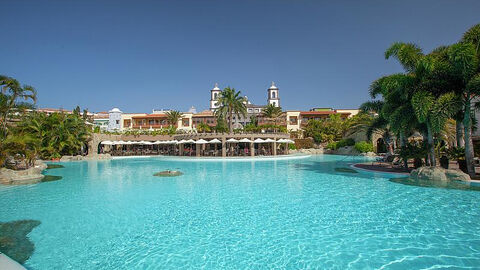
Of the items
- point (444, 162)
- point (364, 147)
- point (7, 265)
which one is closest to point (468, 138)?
point (444, 162)

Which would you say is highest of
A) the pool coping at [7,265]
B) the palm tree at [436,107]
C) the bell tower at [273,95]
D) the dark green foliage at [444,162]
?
the bell tower at [273,95]

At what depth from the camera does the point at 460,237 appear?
5.62 meters

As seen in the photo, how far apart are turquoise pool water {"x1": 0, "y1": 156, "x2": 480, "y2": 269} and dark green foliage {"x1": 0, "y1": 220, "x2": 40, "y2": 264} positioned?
176 mm

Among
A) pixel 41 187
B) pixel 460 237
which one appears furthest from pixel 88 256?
pixel 41 187

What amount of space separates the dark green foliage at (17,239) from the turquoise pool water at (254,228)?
6.9 inches

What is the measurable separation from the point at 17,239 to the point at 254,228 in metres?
5.71

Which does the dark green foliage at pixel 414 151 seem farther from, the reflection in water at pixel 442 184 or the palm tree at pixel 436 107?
the palm tree at pixel 436 107

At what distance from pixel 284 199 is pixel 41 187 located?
1221 centimetres

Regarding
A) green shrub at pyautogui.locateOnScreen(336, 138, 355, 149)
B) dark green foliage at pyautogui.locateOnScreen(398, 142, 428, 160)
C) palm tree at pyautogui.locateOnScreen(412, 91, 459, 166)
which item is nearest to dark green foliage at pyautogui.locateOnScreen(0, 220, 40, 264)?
palm tree at pyautogui.locateOnScreen(412, 91, 459, 166)

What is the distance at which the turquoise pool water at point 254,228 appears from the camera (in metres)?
4.77

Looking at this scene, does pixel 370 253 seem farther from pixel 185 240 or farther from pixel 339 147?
pixel 339 147

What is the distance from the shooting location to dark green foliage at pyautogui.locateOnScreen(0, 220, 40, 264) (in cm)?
501

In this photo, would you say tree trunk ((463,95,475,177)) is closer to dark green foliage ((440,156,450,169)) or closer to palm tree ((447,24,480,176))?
palm tree ((447,24,480,176))

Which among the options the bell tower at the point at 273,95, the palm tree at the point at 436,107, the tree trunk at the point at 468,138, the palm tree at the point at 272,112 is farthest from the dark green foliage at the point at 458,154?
the bell tower at the point at 273,95
